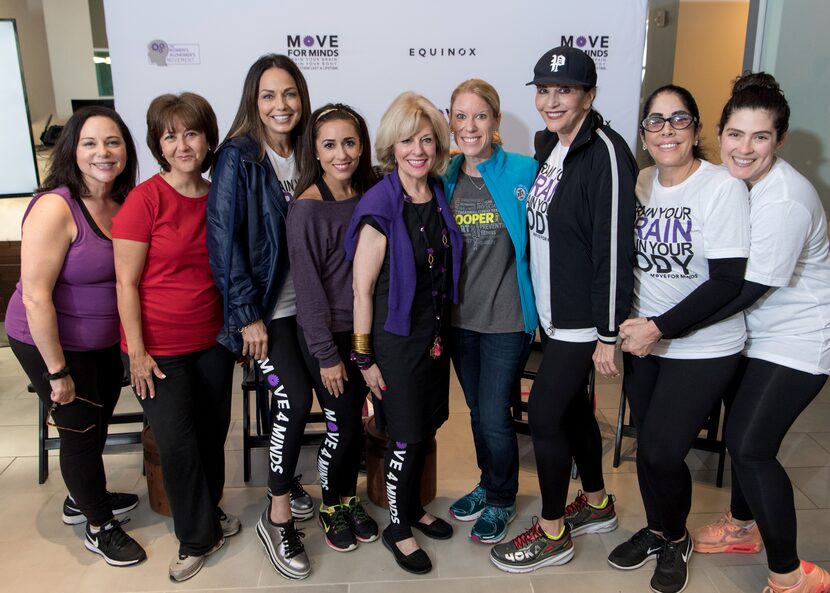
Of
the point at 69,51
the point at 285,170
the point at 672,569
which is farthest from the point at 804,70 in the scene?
the point at 69,51

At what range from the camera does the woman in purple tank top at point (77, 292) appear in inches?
80.3

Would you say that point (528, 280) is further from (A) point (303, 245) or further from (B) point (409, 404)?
(A) point (303, 245)

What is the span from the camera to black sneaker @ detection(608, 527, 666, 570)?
2301mm

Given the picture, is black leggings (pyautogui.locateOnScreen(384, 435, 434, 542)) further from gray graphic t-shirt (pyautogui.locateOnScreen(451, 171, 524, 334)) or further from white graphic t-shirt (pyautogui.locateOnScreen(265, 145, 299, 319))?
white graphic t-shirt (pyautogui.locateOnScreen(265, 145, 299, 319))

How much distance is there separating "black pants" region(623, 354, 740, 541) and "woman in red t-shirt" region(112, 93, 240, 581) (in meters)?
1.42

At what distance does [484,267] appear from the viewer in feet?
7.13

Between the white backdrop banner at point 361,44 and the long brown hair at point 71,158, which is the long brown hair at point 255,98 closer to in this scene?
the long brown hair at point 71,158

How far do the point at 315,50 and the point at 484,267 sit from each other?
96.4 inches

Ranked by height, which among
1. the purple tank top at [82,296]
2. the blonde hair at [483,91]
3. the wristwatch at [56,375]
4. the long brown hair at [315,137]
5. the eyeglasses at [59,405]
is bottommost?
the eyeglasses at [59,405]

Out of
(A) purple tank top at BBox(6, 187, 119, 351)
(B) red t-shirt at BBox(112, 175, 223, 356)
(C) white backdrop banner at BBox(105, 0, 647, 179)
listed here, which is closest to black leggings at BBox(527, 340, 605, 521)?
(B) red t-shirt at BBox(112, 175, 223, 356)

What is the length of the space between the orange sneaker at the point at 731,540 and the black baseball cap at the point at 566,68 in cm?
167

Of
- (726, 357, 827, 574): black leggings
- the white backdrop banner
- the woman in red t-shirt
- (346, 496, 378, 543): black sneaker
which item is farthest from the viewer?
the white backdrop banner

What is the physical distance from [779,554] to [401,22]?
3378 mm

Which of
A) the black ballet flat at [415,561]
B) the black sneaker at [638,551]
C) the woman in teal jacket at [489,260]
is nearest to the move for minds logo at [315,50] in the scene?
the woman in teal jacket at [489,260]
